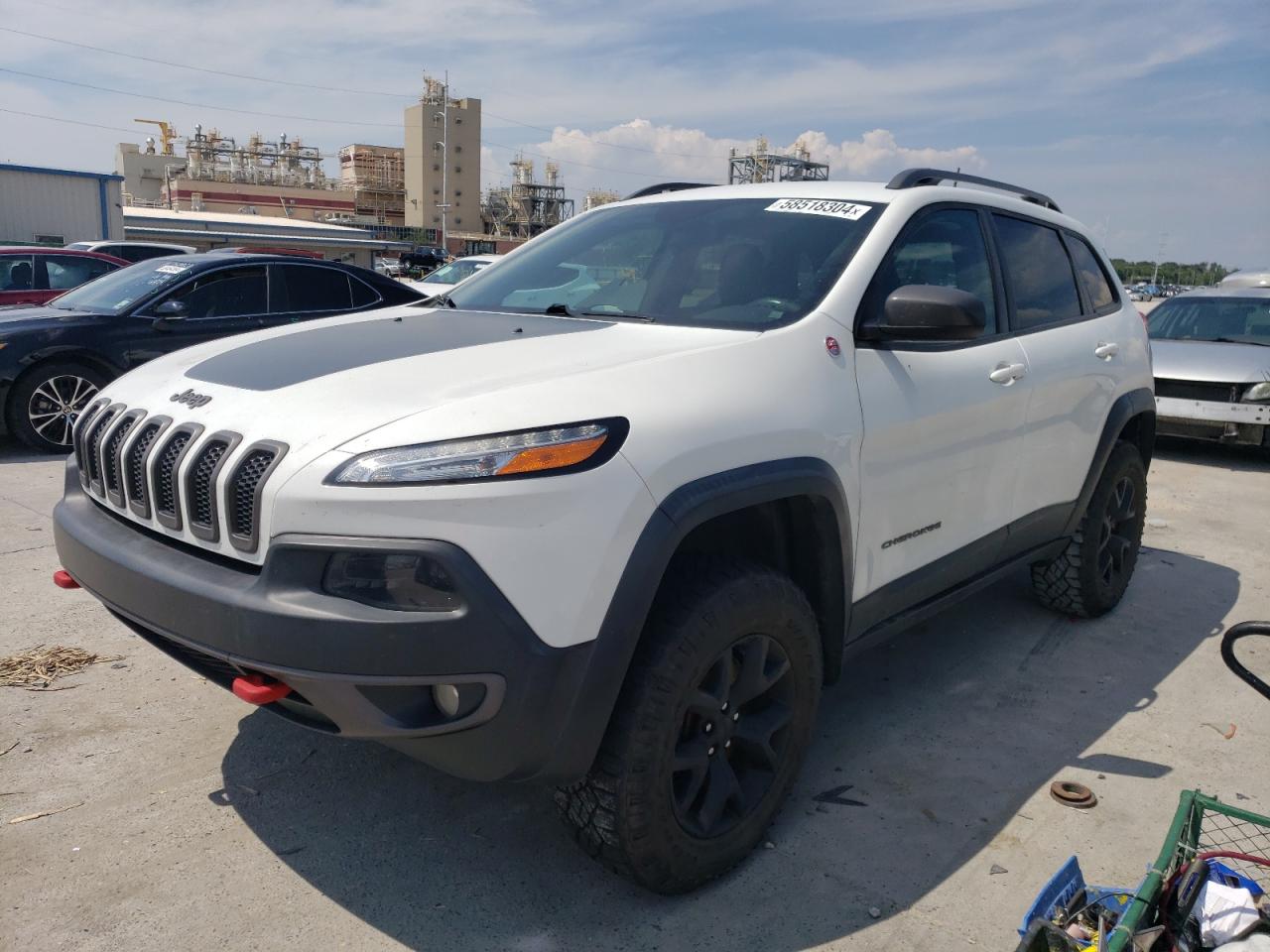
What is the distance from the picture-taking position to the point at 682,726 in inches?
95.3

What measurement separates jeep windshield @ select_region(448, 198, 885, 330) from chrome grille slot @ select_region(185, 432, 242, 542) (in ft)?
4.17

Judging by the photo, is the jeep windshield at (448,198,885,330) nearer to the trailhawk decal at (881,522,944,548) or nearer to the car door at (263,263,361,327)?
the trailhawk decal at (881,522,944,548)

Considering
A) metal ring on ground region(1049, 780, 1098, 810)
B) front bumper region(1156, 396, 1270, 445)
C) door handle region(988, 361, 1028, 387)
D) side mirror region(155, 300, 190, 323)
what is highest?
door handle region(988, 361, 1028, 387)

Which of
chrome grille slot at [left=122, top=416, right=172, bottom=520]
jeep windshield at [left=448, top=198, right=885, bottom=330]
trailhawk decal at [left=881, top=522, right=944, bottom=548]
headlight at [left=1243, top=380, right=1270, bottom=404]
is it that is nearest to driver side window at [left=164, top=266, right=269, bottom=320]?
jeep windshield at [left=448, top=198, right=885, bottom=330]

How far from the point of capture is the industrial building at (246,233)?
153 ft

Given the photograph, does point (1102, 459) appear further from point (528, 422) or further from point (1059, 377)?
point (528, 422)

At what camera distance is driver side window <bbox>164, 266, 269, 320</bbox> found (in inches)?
325

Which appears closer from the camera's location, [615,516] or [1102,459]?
[615,516]

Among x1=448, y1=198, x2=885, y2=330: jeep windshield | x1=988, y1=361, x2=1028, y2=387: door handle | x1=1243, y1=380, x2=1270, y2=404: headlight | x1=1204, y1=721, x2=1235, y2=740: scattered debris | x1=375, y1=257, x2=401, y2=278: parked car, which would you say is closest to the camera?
x1=448, y1=198, x2=885, y2=330: jeep windshield

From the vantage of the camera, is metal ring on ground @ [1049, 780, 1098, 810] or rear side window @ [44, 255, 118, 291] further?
rear side window @ [44, 255, 118, 291]

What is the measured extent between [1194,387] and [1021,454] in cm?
627

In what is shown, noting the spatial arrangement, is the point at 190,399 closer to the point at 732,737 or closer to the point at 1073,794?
the point at 732,737

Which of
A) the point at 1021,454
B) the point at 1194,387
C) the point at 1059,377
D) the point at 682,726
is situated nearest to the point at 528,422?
the point at 682,726

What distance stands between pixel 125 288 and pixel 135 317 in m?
0.55
